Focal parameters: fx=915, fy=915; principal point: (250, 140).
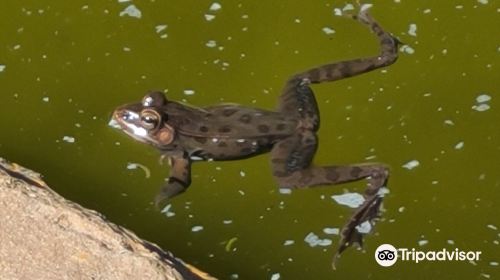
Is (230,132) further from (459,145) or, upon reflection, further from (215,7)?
(459,145)

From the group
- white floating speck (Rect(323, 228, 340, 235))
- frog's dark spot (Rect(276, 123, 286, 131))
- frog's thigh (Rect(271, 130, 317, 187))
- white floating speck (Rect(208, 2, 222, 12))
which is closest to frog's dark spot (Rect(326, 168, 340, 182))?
frog's thigh (Rect(271, 130, 317, 187))

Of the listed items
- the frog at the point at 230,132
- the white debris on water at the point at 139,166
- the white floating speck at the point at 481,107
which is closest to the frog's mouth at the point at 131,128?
the frog at the point at 230,132

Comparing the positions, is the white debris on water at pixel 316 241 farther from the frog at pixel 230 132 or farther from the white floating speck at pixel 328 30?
the white floating speck at pixel 328 30

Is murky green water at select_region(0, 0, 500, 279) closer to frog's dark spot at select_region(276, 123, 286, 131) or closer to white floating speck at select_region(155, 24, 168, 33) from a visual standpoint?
white floating speck at select_region(155, 24, 168, 33)

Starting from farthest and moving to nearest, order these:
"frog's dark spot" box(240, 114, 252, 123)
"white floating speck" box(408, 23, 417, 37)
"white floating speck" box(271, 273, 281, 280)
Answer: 1. "white floating speck" box(408, 23, 417, 37)
2. "frog's dark spot" box(240, 114, 252, 123)
3. "white floating speck" box(271, 273, 281, 280)

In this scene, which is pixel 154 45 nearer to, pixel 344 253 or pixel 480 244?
pixel 344 253

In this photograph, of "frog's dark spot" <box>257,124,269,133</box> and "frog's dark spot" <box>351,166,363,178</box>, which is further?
"frog's dark spot" <box>257,124,269,133</box>

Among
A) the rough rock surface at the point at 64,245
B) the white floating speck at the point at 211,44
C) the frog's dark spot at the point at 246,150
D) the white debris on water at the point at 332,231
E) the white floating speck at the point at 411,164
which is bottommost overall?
the white debris on water at the point at 332,231
